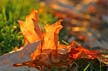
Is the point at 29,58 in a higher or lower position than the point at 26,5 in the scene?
lower

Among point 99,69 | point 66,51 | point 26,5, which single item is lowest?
point 99,69

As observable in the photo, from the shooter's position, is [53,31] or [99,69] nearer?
[53,31]

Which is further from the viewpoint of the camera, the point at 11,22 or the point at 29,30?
the point at 11,22

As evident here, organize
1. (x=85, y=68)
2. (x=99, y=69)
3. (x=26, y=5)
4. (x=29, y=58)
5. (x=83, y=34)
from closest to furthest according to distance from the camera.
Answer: (x=29, y=58) → (x=85, y=68) → (x=99, y=69) → (x=26, y=5) → (x=83, y=34)

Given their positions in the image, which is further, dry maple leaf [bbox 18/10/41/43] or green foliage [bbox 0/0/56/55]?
green foliage [bbox 0/0/56/55]

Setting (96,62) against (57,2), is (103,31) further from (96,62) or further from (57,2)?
(96,62)

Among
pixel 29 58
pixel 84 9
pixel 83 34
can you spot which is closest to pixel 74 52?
pixel 29 58

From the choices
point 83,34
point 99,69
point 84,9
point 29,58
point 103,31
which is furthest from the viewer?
point 84,9

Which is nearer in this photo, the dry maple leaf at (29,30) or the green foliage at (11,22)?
the dry maple leaf at (29,30)

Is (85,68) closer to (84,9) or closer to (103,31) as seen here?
(103,31)
